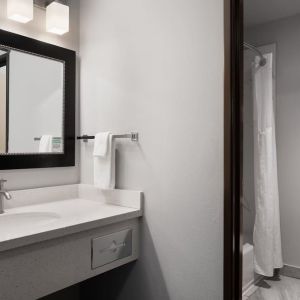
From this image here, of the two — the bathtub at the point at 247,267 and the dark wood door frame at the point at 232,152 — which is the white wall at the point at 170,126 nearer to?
the dark wood door frame at the point at 232,152

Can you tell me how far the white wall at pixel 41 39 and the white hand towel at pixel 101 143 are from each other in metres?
0.37

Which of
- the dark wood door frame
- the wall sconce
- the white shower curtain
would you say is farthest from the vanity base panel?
the wall sconce

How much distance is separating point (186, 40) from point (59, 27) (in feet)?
2.90

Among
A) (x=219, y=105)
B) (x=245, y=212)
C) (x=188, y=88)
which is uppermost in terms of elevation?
(x=188, y=88)

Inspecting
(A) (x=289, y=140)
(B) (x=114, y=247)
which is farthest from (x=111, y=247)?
(A) (x=289, y=140)

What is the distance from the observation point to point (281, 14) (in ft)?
5.30

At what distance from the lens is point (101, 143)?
1773 millimetres

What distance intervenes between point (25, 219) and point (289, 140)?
1.57 m

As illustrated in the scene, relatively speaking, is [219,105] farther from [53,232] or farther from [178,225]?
[53,232]

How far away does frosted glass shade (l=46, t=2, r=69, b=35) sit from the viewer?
1.86 m

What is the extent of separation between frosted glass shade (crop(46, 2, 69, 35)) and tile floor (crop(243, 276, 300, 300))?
1.95m

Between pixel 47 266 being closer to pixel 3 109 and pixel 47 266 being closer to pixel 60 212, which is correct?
pixel 60 212

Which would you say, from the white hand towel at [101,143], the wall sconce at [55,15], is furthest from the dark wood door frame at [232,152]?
the wall sconce at [55,15]

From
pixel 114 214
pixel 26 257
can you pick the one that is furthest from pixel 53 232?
pixel 114 214
